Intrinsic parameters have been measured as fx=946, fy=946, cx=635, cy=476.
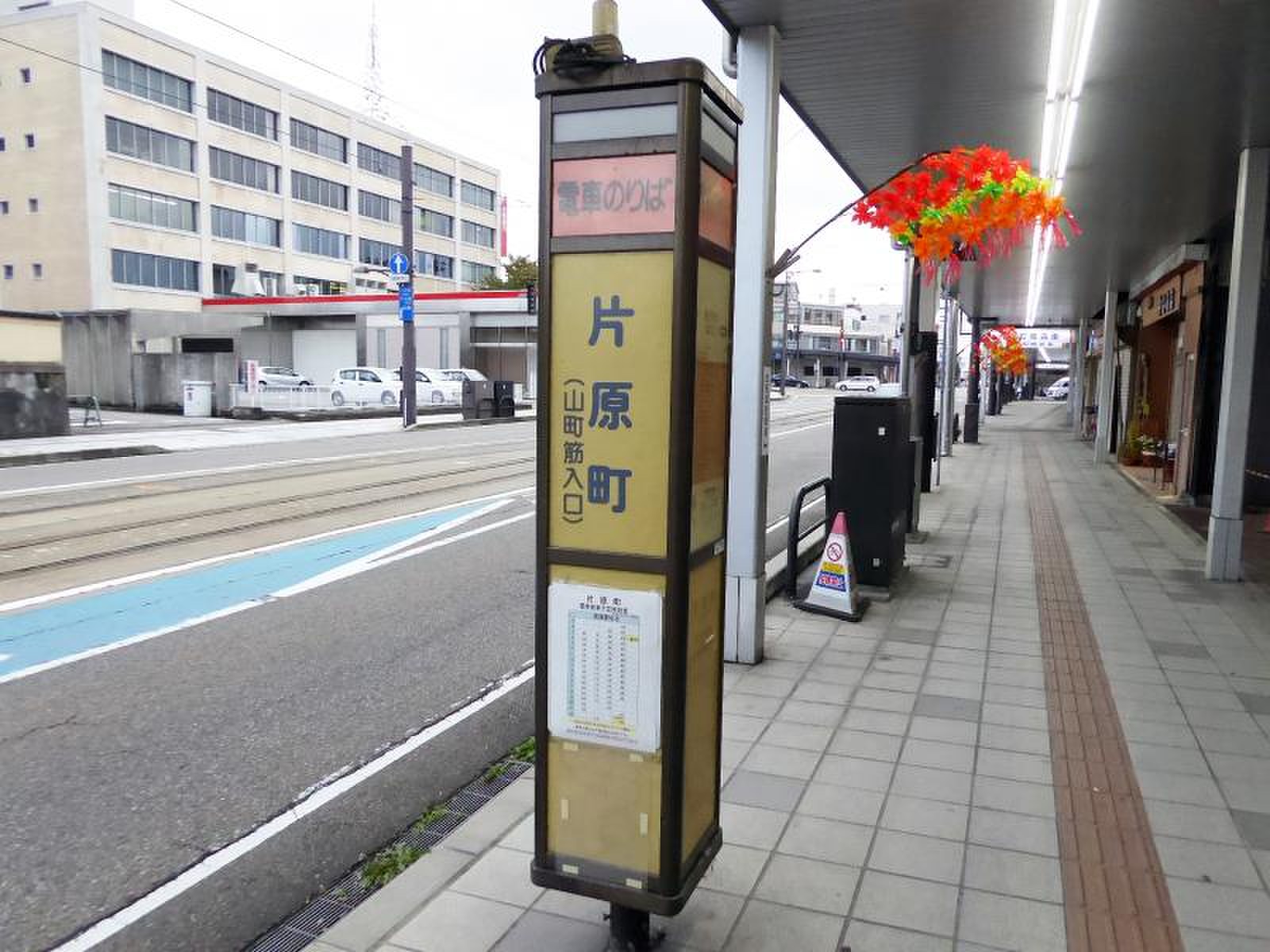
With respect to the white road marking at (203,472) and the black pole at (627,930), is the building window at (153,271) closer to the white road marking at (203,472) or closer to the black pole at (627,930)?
the white road marking at (203,472)

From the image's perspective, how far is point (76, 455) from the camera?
17.2 metres

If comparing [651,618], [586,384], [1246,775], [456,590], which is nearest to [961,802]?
[1246,775]

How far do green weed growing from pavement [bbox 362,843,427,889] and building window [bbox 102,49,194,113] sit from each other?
49812mm

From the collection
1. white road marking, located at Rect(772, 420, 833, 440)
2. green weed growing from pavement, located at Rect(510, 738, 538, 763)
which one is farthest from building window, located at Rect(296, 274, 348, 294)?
green weed growing from pavement, located at Rect(510, 738, 538, 763)

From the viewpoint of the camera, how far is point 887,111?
7617 mm

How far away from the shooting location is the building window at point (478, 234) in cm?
6931

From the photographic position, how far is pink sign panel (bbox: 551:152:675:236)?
2.57 meters

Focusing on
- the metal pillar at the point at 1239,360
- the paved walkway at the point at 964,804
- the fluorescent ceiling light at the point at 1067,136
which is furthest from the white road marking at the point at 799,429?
the paved walkway at the point at 964,804

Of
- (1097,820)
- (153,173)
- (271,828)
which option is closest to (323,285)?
(153,173)

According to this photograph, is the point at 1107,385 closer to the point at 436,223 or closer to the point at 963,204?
the point at 963,204

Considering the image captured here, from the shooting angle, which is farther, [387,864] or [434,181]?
[434,181]

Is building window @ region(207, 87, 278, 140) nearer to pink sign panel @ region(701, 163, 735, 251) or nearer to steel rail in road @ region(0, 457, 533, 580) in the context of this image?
steel rail in road @ region(0, 457, 533, 580)

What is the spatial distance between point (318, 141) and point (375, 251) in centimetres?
758

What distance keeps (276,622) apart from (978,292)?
68.4ft
